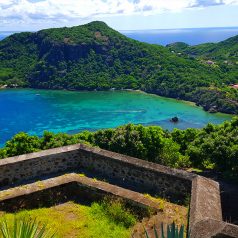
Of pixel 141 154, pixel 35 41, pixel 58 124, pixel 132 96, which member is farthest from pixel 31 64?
pixel 141 154

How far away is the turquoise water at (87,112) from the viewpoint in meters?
85.8

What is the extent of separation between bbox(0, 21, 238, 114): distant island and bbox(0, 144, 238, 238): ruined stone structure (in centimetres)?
10051

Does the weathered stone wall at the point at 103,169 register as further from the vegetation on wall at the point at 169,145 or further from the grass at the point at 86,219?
the vegetation on wall at the point at 169,145

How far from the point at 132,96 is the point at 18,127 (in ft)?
141

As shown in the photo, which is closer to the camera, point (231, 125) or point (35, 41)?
point (231, 125)

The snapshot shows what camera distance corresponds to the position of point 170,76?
120750mm

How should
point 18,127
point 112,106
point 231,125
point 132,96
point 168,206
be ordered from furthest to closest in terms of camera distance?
point 132,96, point 112,106, point 18,127, point 231,125, point 168,206

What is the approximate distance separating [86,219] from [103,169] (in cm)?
234

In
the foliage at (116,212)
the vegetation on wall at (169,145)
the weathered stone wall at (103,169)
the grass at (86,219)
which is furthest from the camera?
the vegetation on wall at (169,145)

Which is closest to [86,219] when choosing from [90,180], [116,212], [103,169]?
[116,212]

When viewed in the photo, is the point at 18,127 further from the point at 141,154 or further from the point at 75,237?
the point at 75,237

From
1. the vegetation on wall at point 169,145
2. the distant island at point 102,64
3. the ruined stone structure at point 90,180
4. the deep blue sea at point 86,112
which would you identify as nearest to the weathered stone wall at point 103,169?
the ruined stone structure at point 90,180

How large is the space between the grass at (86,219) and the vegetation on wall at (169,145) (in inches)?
420

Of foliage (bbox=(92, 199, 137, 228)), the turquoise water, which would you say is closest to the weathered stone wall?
foliage (bbox=(92, 199, 137, 228))
